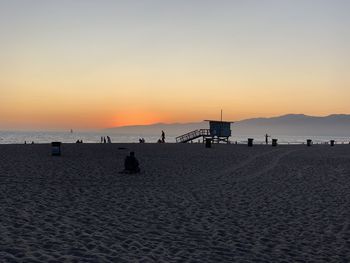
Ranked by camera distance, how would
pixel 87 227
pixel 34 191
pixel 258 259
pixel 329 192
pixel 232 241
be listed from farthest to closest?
pixel 329 192 < pixel 34 191 < pixel 87 227 < pixel 232 241 < pixel 258 259

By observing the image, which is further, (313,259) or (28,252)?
(313,259)

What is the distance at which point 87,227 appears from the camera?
9.29 m

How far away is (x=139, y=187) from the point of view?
53.0 feet

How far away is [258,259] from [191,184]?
9.93 metres

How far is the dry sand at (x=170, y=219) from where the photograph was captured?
25.0ft

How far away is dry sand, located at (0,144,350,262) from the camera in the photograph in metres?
7.62

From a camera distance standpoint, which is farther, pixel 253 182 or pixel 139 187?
pixel 253 182

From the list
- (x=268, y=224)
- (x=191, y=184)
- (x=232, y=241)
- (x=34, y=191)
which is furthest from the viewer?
(x=191, y=184)

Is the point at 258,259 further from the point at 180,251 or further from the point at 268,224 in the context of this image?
the point at 268,224

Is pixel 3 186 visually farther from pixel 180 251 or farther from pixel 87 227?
pixel 180 251

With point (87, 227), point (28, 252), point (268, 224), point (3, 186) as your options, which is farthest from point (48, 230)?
point (3, 186)

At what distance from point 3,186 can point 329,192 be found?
40.8 ft

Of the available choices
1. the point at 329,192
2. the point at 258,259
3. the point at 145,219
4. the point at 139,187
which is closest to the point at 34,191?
the point at 139,187

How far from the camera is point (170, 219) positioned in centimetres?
1061
